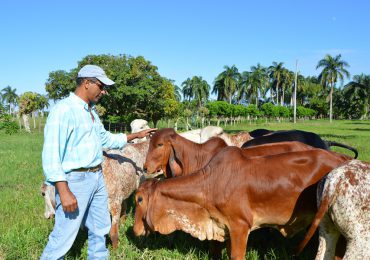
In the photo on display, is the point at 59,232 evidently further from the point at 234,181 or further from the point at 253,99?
the point at 253,99

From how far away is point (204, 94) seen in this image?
8844cm

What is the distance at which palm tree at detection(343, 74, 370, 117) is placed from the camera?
269 ft

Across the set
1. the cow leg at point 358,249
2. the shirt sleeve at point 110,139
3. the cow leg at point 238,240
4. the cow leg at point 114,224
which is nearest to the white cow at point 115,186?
the cow leg at point 114,224

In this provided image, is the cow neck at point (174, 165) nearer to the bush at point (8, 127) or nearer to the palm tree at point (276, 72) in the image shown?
the bush at point (8, 127)

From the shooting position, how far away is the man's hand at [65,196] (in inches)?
149

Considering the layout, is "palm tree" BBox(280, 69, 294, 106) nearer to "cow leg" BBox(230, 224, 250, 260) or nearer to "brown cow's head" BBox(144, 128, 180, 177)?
"brown cow's head" BBox(144, 128, 180, 177)

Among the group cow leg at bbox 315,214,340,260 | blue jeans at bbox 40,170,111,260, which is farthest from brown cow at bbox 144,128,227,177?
cow leg at bbox 315,214,340,260

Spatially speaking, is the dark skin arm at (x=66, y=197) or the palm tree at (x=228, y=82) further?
the palm tree at (x=228, y=82)

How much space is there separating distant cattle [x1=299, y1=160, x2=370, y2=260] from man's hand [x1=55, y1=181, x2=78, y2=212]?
242 cm

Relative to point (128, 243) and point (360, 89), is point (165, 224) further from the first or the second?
point (360, 89)

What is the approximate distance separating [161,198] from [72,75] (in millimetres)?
33464

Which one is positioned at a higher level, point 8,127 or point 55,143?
point 55,143

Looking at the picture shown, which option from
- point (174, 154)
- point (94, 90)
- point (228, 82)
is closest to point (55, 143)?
point (94, 90)

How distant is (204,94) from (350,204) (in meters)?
85.4
